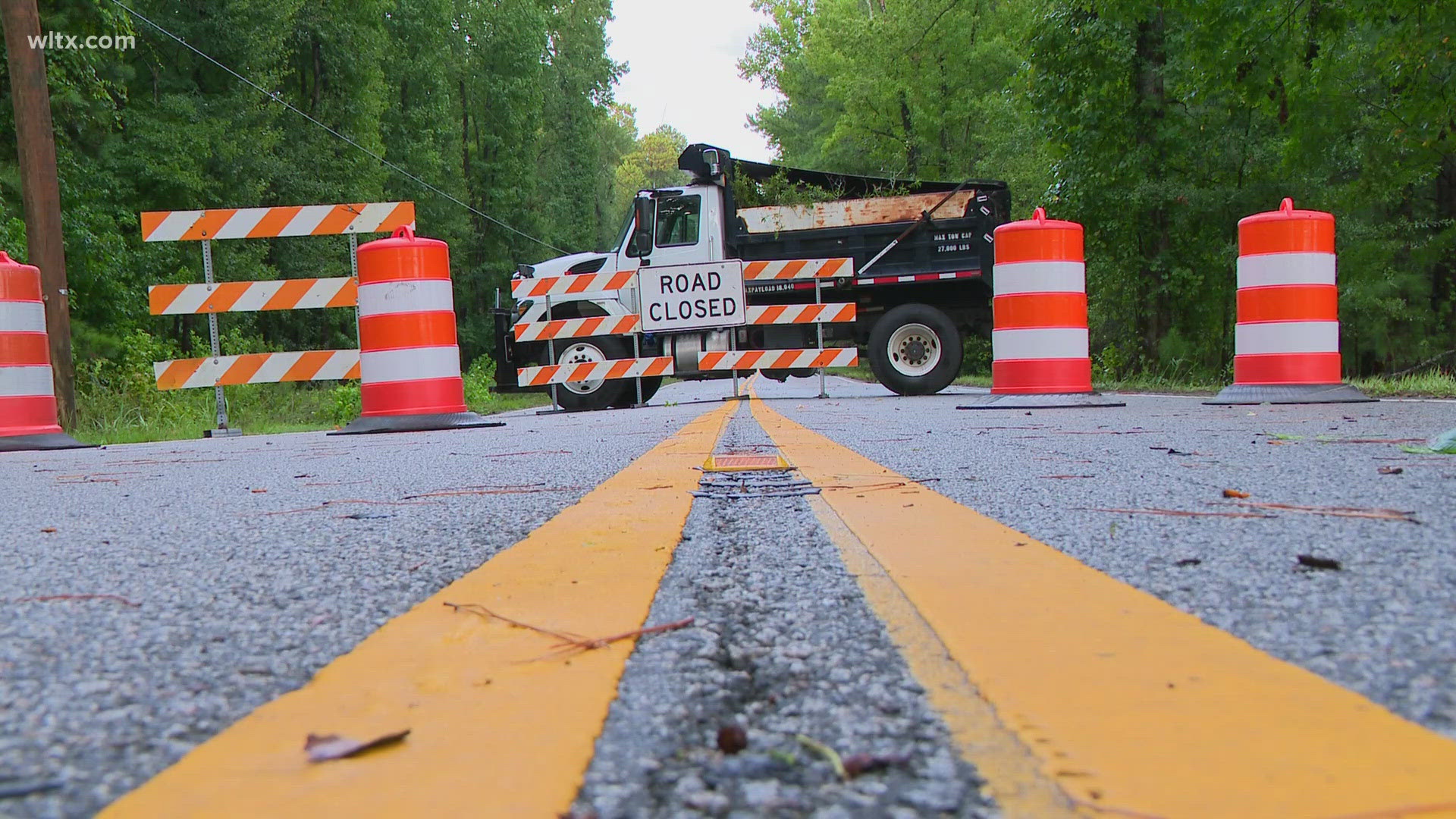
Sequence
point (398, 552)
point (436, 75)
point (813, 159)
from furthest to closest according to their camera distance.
A: 1. point (813, 159)
2. point (436, 75)
3. point (398, 552)

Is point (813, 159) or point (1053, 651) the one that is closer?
point (1053, 651)

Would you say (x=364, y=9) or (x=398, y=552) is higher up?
(x=364, y=9)

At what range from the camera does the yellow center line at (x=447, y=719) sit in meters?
0.87

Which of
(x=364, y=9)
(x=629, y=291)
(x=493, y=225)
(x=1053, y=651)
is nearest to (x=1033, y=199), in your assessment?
(x=629, y=291)

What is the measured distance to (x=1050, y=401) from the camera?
272 inches

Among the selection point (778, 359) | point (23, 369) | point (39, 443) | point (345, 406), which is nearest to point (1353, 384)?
point (778, 359)

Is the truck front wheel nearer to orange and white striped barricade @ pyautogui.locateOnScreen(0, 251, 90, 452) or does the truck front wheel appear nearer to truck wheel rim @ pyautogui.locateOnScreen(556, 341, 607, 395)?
truck wheel rim @ pyautogui.locateOnScreen(556, 341, 607, 395)

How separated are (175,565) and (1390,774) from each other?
200 cm

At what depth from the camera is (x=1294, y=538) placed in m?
1.95

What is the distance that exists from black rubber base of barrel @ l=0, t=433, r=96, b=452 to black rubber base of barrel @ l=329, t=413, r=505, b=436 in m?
1.65

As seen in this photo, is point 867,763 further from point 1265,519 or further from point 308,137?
point 308,137

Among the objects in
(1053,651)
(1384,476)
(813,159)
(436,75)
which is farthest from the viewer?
(813,159)

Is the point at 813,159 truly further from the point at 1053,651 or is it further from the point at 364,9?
the point at 1053,651

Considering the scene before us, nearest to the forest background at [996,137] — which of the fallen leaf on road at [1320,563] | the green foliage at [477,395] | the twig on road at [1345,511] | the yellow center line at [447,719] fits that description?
the green foliage at [477,395]
